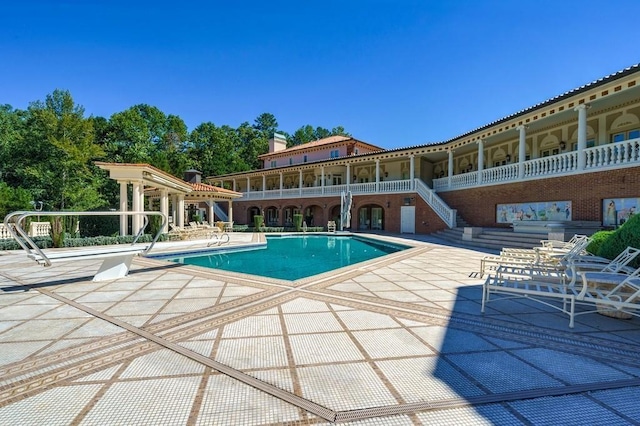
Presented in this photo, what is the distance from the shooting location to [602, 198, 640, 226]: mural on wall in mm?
10570

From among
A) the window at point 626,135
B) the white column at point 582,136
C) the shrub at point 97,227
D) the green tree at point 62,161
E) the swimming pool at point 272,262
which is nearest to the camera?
the swimming pool at point 272,262

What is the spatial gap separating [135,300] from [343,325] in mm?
3835

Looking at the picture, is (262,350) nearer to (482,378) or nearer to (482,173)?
(482,378)

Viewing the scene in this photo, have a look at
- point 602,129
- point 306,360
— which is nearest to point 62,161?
point 306,360

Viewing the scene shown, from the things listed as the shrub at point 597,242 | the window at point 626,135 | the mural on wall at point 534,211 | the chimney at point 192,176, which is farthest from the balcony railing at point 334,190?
the shrub at point 597,242

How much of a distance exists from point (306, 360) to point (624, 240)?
260 inches

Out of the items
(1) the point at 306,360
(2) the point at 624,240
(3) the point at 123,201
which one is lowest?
(1) the point at 306,360

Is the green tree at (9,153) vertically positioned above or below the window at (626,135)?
above

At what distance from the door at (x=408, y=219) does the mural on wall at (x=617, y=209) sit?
1074cm

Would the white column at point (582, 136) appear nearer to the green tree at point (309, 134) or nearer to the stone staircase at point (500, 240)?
the stone staircase at point (500, 240)

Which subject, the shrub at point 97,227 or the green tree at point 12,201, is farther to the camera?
the green tree at point 12,201

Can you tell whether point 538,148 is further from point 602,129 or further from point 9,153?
point 9,153

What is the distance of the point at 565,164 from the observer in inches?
503

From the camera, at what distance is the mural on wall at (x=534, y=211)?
12777 mm
